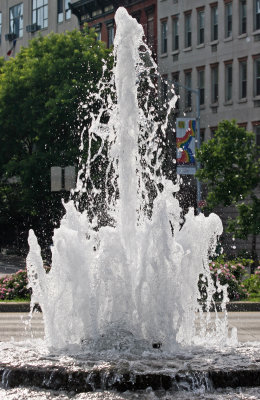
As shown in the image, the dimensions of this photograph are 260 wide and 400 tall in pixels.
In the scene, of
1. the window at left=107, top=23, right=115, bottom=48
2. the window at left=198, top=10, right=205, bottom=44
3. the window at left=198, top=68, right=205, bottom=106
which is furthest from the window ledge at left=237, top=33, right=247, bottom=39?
the window at left=107, top=23, right=115, bottom=48

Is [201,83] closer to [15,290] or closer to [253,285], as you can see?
[253,285]

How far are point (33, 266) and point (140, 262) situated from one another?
1651mm

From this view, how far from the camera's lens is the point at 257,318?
61.0ft

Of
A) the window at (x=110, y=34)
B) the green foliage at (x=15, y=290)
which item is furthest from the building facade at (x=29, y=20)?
the green foliage at (x=15, y=290)

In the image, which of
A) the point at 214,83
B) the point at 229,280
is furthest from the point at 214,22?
the point at 229,280

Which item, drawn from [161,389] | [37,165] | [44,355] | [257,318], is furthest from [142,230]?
[37,165]

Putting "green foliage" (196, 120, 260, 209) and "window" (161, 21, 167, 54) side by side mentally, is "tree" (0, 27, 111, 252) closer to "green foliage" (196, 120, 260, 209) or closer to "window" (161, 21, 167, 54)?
"window" (161, 21, 167, 54)

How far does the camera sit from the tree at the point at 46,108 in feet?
155

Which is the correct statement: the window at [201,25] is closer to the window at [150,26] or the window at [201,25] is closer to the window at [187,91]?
the window at [187,91]

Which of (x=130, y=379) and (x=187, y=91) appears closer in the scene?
(x=130, y=379)

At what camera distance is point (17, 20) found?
78.7m

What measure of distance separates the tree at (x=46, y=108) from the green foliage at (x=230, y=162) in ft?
33.3

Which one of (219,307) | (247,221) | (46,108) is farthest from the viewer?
(46,108)

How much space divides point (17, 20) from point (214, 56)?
97.8ft
